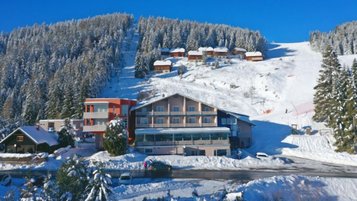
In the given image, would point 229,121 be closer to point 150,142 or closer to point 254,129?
point 254,129

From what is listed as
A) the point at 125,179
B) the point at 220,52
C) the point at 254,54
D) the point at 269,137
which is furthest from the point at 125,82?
the point at 125,179

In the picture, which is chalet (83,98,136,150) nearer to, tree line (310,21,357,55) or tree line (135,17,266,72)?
tree line (135,17,266,72)

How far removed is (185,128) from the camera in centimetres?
5419

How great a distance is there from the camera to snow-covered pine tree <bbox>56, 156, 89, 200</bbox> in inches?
727

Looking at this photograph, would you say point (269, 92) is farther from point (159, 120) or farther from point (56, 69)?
point (56, 69)

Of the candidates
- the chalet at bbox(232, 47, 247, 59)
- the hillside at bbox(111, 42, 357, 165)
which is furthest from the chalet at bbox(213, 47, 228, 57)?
the hillside at bbox(111, 42, 357, 165)

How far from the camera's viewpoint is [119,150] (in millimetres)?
46000

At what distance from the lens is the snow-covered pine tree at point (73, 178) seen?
727 inches

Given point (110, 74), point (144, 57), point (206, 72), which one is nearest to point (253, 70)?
point (206, 72)

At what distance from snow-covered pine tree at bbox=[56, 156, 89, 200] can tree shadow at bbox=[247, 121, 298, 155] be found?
134 feet

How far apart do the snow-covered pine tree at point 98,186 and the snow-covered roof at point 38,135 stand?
37102 millimetres

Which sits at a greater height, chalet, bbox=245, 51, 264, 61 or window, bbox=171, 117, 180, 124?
chalet, bbox=245, 51, 264, 61

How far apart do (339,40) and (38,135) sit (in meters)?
142

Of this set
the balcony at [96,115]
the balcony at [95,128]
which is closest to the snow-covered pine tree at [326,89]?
the balcony at [96,115]
